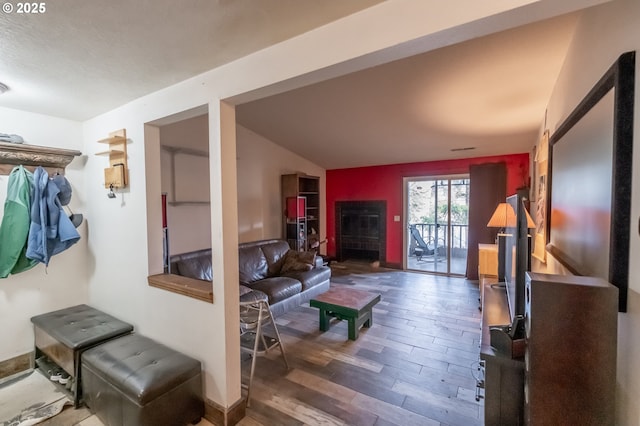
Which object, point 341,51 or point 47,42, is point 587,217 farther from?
point 47,42

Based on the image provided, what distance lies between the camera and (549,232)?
2115 mm

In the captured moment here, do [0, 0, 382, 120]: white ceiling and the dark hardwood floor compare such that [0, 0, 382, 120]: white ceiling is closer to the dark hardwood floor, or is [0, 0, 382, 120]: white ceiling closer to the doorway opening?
the dark hardwood floor

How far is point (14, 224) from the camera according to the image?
2240mm

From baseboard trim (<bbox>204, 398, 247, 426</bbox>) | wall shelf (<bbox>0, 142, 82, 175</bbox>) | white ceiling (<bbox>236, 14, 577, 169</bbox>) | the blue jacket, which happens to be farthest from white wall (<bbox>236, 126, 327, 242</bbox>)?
baseboard trim (<bbox>204, 398, 247, 426</bbox>)

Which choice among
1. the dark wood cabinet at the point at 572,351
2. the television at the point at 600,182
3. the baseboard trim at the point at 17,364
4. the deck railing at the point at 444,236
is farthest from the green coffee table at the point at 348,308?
the deck railing at the point at 444,236

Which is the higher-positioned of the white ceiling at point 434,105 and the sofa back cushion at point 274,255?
the white ceiling at point 434,105

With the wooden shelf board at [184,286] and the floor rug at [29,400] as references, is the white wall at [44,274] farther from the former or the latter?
the wooden shelf board at [184,286]

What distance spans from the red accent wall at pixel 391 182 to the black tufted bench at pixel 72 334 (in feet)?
16.3

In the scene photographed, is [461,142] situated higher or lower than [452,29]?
higher

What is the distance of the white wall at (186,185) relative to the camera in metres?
3.76

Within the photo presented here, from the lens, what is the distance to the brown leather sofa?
3438 mm

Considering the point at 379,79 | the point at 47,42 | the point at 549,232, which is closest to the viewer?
the point at 47,42

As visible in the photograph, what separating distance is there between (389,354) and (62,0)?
10.4 ft

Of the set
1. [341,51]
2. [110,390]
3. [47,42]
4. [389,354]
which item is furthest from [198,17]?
[389,354]
